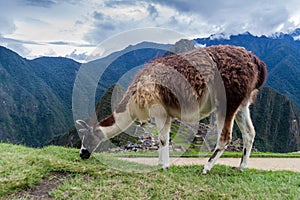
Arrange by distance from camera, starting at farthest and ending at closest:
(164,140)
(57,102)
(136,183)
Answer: (57,102), (164,140), (136,183)

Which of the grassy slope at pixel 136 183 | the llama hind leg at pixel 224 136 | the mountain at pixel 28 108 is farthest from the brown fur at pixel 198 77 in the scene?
the mountain at pixel 28 108

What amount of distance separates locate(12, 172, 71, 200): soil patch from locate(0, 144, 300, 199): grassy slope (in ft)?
0.23

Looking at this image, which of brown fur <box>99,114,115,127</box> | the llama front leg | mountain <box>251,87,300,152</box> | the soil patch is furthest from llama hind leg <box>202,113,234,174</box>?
mountain <box>251,87,300,152</box>

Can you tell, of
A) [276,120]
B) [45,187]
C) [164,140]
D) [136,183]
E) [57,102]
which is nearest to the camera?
[45,187]

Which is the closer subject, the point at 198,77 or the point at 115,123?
the point at 198,77

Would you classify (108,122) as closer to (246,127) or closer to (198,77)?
(198,77)

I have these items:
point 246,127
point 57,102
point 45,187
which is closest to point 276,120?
point 57,102

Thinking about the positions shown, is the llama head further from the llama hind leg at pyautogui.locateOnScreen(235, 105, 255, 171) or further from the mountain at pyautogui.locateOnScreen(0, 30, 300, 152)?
the mountain at pyautogui.locateOnScreen(0, 30, 300, 152)

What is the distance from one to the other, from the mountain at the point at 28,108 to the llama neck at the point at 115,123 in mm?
134416

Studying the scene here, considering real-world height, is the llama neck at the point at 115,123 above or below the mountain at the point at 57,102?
above

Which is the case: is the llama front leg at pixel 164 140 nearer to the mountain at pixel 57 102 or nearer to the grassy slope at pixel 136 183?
the grassy slope at pixel 136 183

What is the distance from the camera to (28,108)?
164000 mm

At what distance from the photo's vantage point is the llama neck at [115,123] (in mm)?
6391

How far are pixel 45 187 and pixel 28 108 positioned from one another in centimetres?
17238
